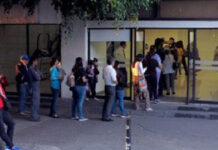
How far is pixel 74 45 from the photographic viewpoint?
15.3 meters

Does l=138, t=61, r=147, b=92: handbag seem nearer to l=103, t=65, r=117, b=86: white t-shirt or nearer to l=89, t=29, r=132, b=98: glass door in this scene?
l=103, t=65, r=117, b=86: white t-shirt

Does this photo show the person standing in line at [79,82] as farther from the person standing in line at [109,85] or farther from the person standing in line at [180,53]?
the person standing in line at [180,53]

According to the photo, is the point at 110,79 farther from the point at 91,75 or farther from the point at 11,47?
the point at 11,47

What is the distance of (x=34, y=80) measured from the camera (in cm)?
1253

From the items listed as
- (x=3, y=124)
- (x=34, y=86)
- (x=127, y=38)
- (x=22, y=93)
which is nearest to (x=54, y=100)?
(x=34, y=86)

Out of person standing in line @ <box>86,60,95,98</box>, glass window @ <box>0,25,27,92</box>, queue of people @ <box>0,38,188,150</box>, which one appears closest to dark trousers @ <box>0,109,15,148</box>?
queue of people @ <box>0,38,188,150</box>

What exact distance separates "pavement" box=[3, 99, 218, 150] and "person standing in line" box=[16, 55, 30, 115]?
42cm

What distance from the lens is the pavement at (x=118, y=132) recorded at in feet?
33.5

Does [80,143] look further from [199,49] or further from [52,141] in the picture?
[199,49]

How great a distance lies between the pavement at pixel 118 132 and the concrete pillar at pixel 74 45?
201 centimetres

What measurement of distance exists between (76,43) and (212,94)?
4758 mm

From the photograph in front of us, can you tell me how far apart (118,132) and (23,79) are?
341 centimetres

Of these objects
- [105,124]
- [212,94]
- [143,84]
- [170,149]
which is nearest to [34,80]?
[105,124]

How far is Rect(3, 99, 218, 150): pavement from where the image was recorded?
10203 mm
